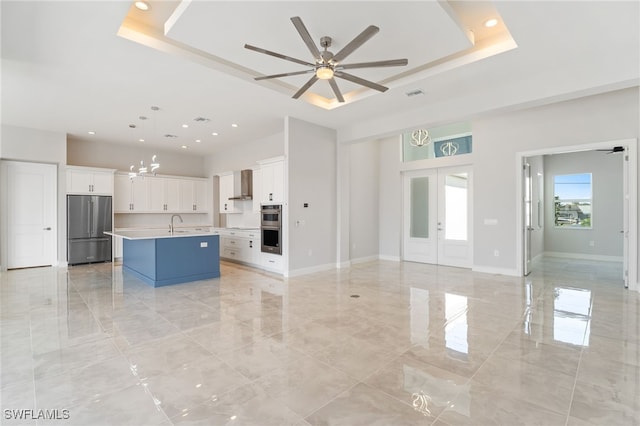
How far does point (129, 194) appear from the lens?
8.27 m

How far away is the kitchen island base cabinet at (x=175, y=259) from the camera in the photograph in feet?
17.0

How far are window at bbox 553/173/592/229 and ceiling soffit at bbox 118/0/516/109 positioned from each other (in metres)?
6.82

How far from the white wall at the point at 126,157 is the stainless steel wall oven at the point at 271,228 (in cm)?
445

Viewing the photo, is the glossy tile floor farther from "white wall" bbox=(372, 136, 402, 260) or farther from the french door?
"white wall" bbox=(372, 136, 402, 260)

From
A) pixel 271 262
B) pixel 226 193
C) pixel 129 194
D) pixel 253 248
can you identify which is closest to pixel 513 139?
pixel 271 262

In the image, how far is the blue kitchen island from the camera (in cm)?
518

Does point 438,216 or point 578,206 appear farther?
point 578,206

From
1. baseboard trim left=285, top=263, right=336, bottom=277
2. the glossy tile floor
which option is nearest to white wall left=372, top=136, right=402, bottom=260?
baseboard trim left=285, top=263, right=336, bottom=277

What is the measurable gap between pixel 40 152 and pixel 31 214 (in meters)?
1.42

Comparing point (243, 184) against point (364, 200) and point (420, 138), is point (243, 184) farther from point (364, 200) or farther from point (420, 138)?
point (420, 138)

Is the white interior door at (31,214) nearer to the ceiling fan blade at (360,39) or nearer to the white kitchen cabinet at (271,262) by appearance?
the white kitchen cabinet at (271,262)

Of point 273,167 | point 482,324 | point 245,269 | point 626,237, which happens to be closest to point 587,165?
point 626,237

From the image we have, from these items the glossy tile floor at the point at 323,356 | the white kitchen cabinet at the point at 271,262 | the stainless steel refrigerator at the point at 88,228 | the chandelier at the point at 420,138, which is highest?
the chandelier at the point at 420,138

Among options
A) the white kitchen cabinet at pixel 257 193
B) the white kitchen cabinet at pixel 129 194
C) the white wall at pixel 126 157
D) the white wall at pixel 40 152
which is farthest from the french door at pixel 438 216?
the white wall at pixel 40 152
